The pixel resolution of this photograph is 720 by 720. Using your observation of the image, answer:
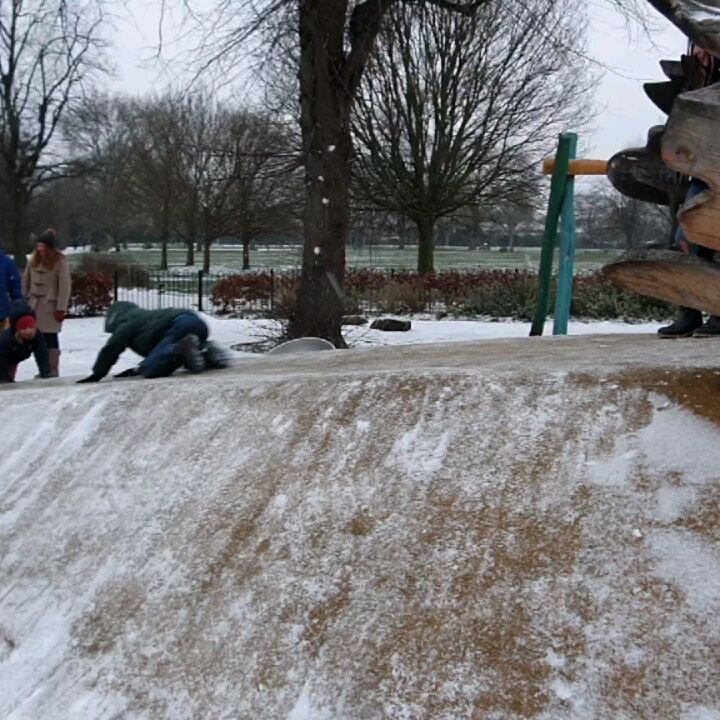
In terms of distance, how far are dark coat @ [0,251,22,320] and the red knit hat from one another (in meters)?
0.20

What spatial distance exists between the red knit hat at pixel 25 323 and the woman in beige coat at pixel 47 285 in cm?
76

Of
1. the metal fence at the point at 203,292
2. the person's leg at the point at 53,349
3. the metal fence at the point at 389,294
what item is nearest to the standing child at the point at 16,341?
the person's leg at the point at 53,349

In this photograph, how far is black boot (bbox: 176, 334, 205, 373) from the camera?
213 inches

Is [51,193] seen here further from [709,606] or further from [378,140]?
[709,606]

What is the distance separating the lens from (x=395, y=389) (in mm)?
3605

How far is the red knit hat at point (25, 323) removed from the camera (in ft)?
22.4

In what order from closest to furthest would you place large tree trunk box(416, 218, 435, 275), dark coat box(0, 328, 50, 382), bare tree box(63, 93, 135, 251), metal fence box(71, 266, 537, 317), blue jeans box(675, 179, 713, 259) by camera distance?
blue jeans box(675, 179, 713, 259), dark coat box(0, 328, 50, 382), metal fence box(71, 266, 537, 317), large tree trunk box(416, 218, 435, 275), bare tree box(63, 93, 135, 251)

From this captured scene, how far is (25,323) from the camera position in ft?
22.4

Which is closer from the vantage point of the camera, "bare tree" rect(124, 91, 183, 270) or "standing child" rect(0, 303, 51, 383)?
"standing child" rect(0, 303, 51, 383)

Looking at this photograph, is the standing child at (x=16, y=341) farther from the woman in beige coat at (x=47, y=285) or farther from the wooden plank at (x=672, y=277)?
the wooden plank at (x=672, y=277)

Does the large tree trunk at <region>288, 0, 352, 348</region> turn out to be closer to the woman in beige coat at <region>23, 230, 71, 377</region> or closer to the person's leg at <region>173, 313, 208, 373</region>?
the woman in beige coat at <region>23, 230, 71, 377</region>

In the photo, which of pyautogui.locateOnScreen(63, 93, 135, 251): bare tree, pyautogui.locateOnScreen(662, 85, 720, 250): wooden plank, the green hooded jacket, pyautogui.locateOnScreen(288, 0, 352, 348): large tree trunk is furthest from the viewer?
pyautogui.locateOnScreen(63, 93, 135, 251): bare tree

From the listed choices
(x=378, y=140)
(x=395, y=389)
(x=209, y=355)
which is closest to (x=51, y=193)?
(x=378, y=140)

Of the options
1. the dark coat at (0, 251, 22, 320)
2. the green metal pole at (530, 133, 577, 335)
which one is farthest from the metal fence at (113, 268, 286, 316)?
the green metal pole at (530, 133, 577, 335)
